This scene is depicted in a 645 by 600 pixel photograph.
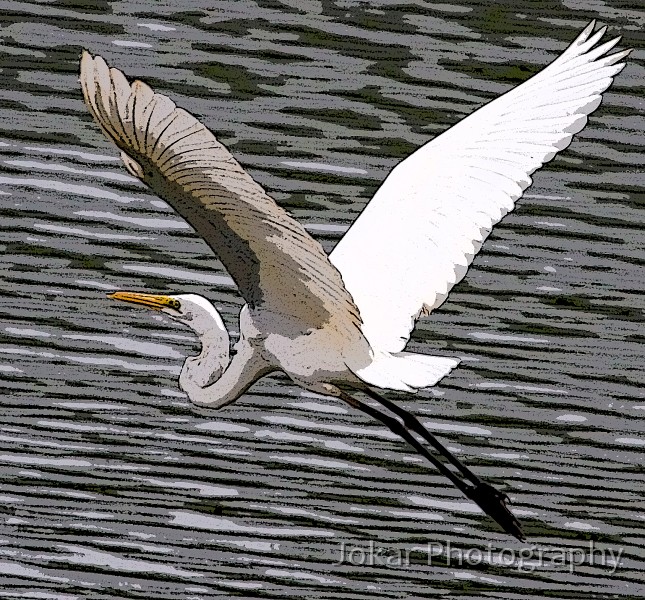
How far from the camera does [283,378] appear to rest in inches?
324

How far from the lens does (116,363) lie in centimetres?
821

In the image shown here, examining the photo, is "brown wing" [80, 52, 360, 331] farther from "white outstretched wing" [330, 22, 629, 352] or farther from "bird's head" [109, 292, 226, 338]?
"bird's head" [109, 292, 226, 338]

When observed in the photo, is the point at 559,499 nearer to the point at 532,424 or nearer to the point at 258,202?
the point at 532,424

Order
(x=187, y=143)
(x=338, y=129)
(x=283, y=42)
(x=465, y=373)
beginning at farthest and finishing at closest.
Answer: (x=283, y=42) → (x=338, y=129) → (x=465, y=373) → (x=187, y=143)

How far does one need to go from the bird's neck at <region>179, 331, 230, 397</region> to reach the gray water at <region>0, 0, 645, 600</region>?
77 centimetres

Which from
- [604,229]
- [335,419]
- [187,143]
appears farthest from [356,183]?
[187,143]

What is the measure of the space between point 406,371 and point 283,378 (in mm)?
2204

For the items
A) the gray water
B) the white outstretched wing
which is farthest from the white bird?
the gray water

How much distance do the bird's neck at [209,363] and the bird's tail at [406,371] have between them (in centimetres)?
68

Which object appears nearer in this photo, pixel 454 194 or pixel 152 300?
pixel 454 194

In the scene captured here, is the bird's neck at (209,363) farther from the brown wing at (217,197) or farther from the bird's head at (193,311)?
the brown wing at (217,197)

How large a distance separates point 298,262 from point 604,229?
3734mm

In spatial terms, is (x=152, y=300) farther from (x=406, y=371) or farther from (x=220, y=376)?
(x=406, y=371)

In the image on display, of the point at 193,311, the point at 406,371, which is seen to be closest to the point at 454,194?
the point at 406,371
